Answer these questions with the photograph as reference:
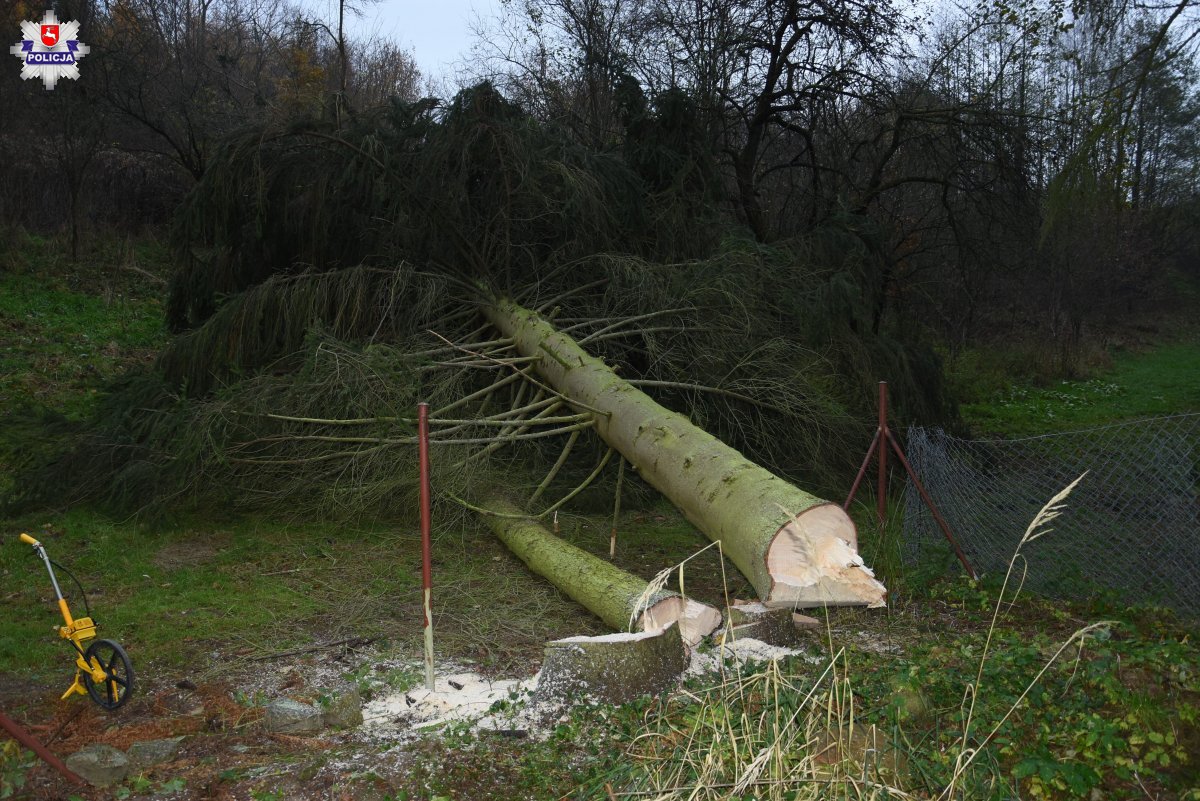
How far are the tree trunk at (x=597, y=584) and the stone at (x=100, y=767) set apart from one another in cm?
166

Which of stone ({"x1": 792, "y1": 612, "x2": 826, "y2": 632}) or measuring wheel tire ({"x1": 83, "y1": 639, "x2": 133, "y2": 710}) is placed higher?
measuring wheel tire ({"x1": 83, "y1": 639, "x2": 133, "y2": 710})

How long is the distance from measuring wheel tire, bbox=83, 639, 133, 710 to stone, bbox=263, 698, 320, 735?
0.54 metres

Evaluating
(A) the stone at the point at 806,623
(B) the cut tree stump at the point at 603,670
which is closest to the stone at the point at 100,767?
(B) the cut tree stump at the point at 603,670

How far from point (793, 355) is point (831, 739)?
14.9 feet

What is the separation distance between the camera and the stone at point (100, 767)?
2918 mm

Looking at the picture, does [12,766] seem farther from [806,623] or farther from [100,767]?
[806,623]

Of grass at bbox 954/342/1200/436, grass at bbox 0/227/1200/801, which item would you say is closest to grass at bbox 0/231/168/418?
grass at bbox 0/227/1200/801

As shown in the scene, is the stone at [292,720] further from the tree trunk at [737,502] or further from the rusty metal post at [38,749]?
the tree trunk at [737,502]

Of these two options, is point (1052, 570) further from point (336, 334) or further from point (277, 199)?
point (277, 199)

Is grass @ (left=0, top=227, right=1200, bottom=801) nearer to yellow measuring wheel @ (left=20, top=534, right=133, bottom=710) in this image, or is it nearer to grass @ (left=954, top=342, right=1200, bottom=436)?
yellow measuring wheel @ (left=20, top=534, right=133, bottom=710)

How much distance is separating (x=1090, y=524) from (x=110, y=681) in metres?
4.34
